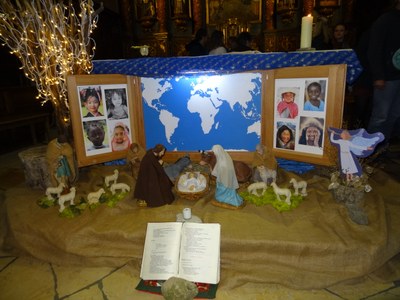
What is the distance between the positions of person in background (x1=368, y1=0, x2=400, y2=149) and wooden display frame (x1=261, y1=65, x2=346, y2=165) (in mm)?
759

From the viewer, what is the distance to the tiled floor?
1973mm

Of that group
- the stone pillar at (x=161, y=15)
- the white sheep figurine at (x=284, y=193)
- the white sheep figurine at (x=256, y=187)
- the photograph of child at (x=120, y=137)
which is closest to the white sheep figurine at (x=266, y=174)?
the white sheep figurine at (x=256, y=187)

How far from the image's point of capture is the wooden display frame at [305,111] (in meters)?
2.67

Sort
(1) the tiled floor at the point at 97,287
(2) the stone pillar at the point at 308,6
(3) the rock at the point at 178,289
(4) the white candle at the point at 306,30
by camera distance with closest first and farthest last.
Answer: (3) the rock at the point at 178,289, (1) the tiled floor at the point at 97,287, (4) the white candle at the point at 306,30, (2) the stone pillar at the point at 308,6

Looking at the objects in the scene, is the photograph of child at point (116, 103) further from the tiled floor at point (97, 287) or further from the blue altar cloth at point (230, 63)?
the tiled floor at point (97, 287)

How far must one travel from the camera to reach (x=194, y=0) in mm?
9227

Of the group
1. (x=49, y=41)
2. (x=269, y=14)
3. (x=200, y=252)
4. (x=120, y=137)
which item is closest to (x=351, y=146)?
(x=200, y=252)

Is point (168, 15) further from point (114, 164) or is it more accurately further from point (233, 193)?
point (233, 193)

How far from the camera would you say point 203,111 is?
327 centimetres

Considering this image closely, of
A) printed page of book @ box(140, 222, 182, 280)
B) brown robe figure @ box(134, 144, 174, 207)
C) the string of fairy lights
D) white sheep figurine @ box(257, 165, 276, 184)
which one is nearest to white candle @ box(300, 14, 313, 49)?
white sheep figurine @ box(257, 165, 276, 184)

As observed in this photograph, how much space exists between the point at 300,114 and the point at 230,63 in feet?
2.94

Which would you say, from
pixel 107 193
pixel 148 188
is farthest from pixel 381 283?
pixel 107 193

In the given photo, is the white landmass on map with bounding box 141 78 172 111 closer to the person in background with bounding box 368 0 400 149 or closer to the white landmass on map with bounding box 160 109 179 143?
the white landmass on map with bounding box 160 109 179 143

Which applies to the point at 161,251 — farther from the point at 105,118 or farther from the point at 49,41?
the point at 49,41
